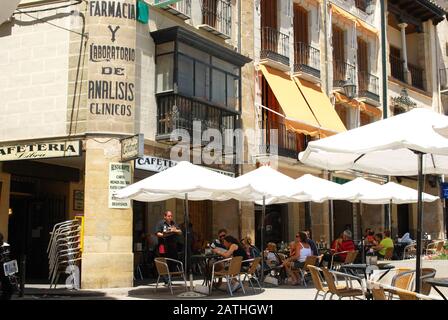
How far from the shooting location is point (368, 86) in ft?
86.2

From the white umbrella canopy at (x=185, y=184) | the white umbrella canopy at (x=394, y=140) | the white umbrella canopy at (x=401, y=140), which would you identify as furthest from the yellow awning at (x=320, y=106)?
the white umbrella canopy at (x=401, y=140)

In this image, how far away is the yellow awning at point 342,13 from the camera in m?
23.9

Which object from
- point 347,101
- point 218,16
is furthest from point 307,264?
point 347,101

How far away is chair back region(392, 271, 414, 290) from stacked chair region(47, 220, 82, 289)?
796 cm

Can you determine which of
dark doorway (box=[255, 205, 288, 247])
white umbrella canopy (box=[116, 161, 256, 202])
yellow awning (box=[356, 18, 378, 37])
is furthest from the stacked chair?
yellow awning (box=[356, 18, 378, 37])

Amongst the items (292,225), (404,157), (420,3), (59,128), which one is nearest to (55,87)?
(59,128)

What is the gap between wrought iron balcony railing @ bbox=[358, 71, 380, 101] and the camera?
25.5 metres

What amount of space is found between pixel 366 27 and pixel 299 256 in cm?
1506

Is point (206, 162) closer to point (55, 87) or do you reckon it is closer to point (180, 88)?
point (180, 88)

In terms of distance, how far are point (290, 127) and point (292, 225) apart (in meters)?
5.81

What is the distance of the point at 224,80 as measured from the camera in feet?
58.3

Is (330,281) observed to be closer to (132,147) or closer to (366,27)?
(132,147)

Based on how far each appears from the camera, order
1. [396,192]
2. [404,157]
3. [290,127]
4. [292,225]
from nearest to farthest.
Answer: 1. [404,157]
2. [396,192]
3. [290,127]
4. [292,225]

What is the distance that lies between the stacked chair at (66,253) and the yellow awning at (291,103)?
8.28 metres
